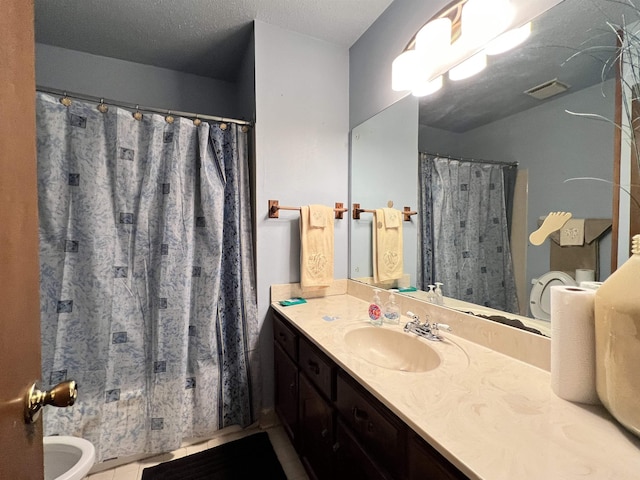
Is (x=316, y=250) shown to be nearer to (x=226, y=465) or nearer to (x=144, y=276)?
(x=144, y=276)

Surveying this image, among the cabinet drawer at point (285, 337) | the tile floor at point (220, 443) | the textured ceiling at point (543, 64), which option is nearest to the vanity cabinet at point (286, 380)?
the cabinet drawer at point (285, 337)

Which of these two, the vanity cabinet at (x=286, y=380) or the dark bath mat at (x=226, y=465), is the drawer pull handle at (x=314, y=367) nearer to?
the vanity cabinet at (x=286, y=380)

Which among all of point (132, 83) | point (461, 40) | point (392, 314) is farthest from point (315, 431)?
point (132, 83)

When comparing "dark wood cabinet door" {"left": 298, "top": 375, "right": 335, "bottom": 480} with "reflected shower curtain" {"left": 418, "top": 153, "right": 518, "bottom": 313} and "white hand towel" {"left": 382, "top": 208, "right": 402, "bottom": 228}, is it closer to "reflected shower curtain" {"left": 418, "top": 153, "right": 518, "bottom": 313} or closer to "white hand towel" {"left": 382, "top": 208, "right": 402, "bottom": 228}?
Answer: "reflected shower curtain" {"left": 418, "top": 153, "right": 518, "bottom": 313}

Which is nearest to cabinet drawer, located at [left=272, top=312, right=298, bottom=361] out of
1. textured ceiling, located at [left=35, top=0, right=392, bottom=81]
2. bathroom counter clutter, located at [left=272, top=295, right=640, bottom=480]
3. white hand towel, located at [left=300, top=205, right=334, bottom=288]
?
white hand towel, located at [left=300, top=205, right=334, bottom=288]

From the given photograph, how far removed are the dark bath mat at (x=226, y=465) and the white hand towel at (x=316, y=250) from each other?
3.10ft

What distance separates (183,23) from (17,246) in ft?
5.89

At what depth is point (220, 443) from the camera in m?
1.62

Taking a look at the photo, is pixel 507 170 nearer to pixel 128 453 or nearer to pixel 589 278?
pixel 589 278

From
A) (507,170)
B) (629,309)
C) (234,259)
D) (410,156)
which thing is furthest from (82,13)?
(629,309)

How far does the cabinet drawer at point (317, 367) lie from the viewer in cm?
106

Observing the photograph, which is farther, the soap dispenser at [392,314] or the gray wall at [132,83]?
the gray wall at [132,83]

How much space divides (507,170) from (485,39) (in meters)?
0.52

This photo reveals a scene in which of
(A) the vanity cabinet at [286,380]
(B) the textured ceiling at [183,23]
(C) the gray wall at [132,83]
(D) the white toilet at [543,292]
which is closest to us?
(D) the white toilet at [543,292]
